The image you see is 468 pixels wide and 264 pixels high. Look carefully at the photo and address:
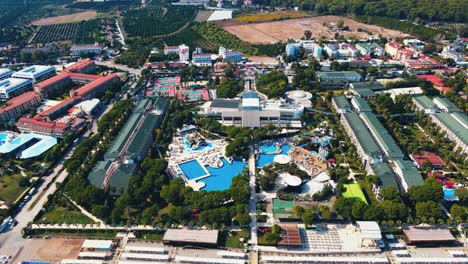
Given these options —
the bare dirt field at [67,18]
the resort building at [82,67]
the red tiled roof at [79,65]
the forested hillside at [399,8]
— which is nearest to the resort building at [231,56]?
the resort building at [82,67]

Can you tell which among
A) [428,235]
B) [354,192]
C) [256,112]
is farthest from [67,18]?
[428,235]

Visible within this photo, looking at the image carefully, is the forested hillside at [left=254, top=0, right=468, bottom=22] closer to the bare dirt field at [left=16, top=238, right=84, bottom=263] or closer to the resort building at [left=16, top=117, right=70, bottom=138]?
the resort building at [left=16, top=117, right=70, bottom=138]

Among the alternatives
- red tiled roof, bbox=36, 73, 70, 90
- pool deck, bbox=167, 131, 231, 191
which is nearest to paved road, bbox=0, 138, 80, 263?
pool deck, bbox=167, 131, 231, 191

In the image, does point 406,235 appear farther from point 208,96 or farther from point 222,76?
point 222,76

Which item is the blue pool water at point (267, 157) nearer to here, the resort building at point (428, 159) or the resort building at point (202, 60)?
the resort building at point (428, 159)

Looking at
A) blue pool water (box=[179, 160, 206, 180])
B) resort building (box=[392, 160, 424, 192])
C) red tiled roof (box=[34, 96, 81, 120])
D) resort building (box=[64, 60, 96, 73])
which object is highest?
resort building (box=[64, 60, 96, 73])

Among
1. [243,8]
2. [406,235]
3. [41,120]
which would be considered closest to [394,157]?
[406,235]

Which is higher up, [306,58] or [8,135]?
[306,58]
